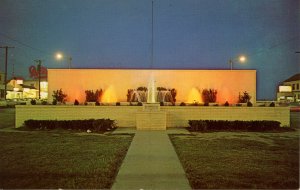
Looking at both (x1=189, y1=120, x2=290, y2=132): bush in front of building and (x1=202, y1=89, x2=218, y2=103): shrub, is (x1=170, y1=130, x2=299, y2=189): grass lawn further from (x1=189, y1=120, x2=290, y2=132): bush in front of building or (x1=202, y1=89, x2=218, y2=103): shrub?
(x1=202, y1=89, x2=218, y2=103): shrub

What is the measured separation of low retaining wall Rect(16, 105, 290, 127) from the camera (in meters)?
19.3

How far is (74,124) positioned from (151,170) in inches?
412

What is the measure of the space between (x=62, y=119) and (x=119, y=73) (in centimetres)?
842

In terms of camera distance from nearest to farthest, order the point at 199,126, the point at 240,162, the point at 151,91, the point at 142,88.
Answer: the point at 240,162 < the point at 199,126 < the point at 151,91 < the point at 142,88

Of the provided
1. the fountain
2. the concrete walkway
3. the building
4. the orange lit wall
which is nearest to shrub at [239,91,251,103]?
the orange lit wall

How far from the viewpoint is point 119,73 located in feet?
87.5

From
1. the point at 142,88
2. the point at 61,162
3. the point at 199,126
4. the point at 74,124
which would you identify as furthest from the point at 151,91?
the point at 61,162

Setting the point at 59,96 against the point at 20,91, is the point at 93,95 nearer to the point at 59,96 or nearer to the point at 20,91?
the point at 59,96

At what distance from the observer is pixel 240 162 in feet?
29.7

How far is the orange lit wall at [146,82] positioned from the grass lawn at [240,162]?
43.2ft

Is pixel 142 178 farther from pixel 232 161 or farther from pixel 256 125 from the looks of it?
pixel 256 125

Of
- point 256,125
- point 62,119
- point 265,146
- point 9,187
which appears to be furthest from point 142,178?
point 62,119

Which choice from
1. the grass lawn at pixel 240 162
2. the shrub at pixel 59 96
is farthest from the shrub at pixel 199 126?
the shrub at pixel 59 96

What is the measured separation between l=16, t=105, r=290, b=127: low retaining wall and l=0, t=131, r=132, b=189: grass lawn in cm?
559
